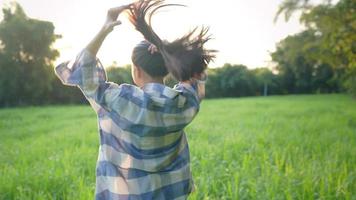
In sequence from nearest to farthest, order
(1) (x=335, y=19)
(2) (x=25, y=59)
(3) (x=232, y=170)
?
(3) (x=232, y=170) → (1) (x=335, y=19) → (2) (x=25, y=59)

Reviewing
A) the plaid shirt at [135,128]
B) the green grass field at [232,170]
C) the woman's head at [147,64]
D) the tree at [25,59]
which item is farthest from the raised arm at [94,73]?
the tree at [25,59]

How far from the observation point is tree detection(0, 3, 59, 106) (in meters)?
26.1

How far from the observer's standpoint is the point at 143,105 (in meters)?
1.56

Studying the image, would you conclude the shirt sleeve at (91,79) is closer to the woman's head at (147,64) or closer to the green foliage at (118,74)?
the woman's head at (147,64)

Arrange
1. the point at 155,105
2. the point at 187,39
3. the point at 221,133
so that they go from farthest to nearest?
the point at 221,133 < the point at 187,39 < the point at 155,105

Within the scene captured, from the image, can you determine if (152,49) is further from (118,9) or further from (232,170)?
(232,170)

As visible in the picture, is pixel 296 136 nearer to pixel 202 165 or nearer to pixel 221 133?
pixel 221 133

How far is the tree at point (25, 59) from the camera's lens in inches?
1028

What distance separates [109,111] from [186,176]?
1.80ft

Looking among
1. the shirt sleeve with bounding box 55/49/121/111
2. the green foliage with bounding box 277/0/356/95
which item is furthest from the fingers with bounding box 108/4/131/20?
the green foliage with bounding box 277/0/356/95

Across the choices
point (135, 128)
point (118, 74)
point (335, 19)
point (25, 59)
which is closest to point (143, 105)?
point (135, 128)

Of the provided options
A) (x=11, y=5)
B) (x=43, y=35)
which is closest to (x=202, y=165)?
(x=43, y=35)

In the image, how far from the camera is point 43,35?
1099 inches

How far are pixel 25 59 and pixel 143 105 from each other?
28.2 meters
